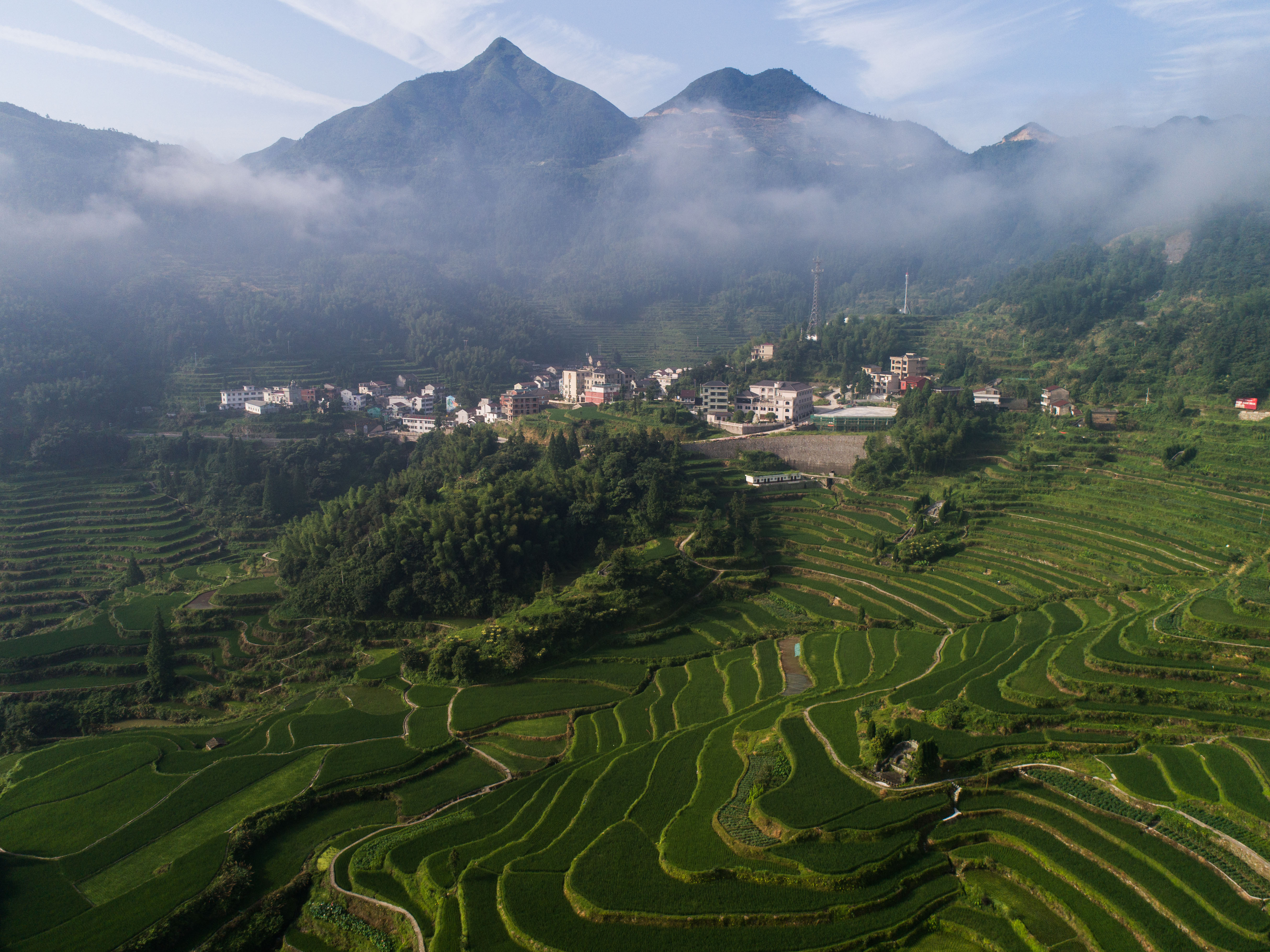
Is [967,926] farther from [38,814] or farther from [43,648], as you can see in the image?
[43,648]

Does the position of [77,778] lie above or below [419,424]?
below

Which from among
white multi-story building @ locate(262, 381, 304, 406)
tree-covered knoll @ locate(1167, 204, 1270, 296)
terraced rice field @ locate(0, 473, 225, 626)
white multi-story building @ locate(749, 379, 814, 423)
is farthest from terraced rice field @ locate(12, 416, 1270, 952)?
tree-covered knoll @ locate(1167, 204, 1270, 296)

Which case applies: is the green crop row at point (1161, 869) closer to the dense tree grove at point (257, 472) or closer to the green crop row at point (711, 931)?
the green crop row at point (711, 931)

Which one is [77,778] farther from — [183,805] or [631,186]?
[631,186]

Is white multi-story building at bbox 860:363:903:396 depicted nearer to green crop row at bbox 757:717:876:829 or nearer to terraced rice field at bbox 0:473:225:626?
green crop row at bbox 757:717:876:829

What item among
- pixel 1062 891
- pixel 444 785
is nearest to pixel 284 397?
pixel 444 785

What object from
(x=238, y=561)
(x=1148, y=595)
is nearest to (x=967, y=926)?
(x=1148, y=595)

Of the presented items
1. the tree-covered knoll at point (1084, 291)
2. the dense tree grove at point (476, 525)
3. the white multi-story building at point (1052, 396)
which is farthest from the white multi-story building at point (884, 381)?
the dense tree grove at point (476, 525)
